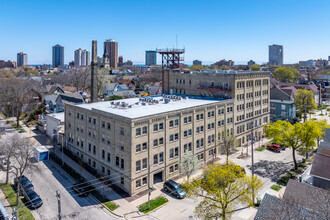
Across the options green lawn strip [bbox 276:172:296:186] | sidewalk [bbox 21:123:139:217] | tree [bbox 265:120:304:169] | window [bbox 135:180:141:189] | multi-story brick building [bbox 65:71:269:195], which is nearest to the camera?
sidewalk [bbox 21:123:139:217]

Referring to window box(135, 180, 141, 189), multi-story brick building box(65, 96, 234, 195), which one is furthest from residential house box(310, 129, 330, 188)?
window box(135, 180, 141, 189)

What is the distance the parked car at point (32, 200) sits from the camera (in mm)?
32469

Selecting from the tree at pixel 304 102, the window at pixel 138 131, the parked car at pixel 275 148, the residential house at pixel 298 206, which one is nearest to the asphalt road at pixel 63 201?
the window at pixel 138 131

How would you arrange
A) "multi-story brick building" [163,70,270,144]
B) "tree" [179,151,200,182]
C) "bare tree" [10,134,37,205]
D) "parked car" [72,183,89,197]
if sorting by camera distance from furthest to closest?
1. "multi-story brick building" [163,70,270,144]
2. "tree" [179,151,200,182]
3. "parked car" [72,183,89,197]
4. "bare tree" [10,134,37,205]

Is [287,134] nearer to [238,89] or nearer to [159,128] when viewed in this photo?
[238,89]

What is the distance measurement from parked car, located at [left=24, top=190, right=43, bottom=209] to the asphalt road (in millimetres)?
676

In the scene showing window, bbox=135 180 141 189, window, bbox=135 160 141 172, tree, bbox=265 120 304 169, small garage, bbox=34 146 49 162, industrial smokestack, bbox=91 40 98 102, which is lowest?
window, bbox=135 180 141 189

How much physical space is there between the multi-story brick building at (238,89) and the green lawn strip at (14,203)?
4057cm

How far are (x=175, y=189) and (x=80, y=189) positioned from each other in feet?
46.0

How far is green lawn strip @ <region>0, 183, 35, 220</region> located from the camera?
99.6 feet

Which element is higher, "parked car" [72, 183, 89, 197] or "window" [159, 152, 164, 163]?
"window" [159, 152, 164, 163]

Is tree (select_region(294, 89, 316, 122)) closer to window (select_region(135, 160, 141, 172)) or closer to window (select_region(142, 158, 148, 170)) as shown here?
window (select_region(142, 158, 148, 170))

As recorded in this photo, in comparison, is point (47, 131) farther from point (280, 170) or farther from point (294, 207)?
point (294, 207)

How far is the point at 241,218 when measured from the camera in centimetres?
3056
